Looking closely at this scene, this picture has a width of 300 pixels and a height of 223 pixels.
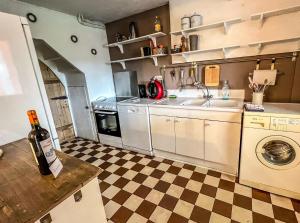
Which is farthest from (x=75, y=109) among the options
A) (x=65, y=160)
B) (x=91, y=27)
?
(x=65, y=160)

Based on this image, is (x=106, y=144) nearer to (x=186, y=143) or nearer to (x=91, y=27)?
(x=186, y=143)

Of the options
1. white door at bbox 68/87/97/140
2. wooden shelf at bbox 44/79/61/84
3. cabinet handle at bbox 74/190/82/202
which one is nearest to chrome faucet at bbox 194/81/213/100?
white door at bbox 68/87/97/140

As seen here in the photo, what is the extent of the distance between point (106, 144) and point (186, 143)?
1.68 m

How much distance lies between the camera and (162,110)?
2.34m

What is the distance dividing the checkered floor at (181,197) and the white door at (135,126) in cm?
36

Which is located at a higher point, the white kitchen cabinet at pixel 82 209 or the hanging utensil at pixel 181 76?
the hanging utensil at pixel 181 76

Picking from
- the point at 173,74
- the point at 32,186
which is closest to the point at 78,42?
the point at 173,74

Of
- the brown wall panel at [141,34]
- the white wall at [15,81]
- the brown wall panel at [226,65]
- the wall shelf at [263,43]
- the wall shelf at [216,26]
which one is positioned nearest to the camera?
the white wall at [15,81]

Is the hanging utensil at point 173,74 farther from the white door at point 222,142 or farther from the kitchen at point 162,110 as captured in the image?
the white door at point 222,142

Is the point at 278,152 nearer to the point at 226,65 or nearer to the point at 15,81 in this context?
the point at 226,65

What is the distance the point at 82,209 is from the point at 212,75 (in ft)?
7.41

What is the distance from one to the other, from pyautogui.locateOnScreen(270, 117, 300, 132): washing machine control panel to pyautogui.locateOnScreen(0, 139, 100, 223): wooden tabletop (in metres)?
1.62

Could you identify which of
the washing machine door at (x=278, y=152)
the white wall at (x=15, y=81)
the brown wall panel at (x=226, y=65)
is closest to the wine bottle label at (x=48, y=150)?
the white wall at (x=15, y=81)

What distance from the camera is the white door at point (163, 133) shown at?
2.33 meters
